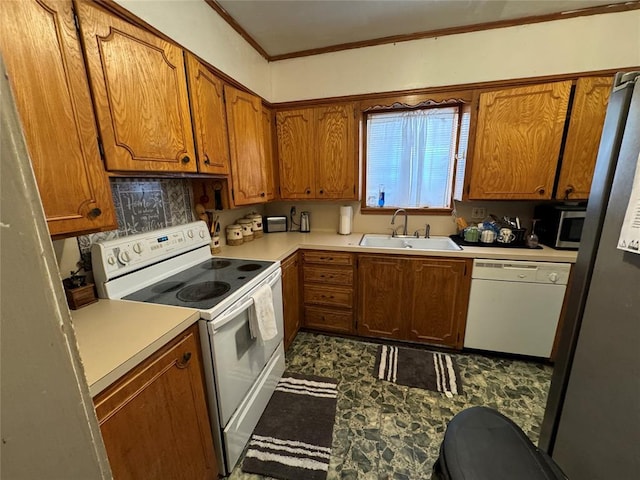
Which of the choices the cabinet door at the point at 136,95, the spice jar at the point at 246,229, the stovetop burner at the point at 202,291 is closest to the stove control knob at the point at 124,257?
the stovetop burner at the point at 202,291

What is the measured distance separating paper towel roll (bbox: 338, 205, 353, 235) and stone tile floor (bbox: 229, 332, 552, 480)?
1080 mm

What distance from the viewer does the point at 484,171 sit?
2.05 meters

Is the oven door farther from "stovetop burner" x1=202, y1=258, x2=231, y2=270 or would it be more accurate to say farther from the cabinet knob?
"stovetop burner" x1=202, y1=258, x2=231, y2=270

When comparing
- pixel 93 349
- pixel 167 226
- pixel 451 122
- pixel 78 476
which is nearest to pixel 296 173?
pixel 167 226

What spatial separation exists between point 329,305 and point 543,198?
6.27 ft

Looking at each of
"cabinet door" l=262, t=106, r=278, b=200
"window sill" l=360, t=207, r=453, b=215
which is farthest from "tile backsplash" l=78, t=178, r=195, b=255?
"window sill" l=360, t=207, r=453, b=215

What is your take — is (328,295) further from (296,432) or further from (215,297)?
(215,297)

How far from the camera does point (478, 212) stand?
2.37 meters

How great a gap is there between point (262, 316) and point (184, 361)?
19.1 inches

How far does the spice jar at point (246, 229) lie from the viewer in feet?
7.71

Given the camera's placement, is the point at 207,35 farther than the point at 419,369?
No

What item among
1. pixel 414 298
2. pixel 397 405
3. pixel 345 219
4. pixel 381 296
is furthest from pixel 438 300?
pixel 345 219

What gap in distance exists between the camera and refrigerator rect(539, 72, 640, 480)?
27.5 inches

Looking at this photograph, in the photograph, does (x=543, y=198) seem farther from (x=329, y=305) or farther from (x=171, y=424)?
(x=171, y=424)
